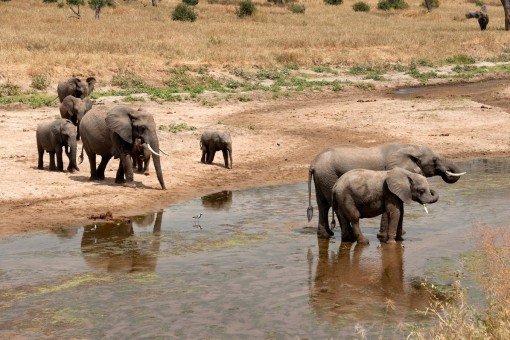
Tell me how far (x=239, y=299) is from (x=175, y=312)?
0.97 m

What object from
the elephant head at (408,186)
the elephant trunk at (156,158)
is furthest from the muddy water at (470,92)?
the elephant head at (408,186)

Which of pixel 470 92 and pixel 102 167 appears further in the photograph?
pixel 470 92

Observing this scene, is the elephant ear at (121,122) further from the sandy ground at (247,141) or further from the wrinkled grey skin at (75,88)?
the wrinkled grey skin at (75,88)

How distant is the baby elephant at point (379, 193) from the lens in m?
14.7

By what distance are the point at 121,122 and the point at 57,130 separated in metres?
1.90

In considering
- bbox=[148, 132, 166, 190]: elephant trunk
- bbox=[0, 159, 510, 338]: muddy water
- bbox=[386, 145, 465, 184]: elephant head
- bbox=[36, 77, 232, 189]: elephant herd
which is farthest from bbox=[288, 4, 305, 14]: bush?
bbox=[386, 145, 465, 184]: elephant head

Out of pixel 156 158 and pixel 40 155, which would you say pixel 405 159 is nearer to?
pixel 156 158

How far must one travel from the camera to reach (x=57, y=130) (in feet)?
68.4

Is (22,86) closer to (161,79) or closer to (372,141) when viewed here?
(161,79)

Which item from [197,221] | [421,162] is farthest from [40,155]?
[421,162]

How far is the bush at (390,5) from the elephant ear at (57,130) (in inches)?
2337

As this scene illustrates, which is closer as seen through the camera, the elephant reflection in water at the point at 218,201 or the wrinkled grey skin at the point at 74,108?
the elephant reflection in water at the point at 218,201

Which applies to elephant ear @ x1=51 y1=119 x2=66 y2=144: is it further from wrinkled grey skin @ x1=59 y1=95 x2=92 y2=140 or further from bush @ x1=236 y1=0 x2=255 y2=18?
bush @ x1=236 y1=0 x2=255 y2=18

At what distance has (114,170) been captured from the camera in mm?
21984
